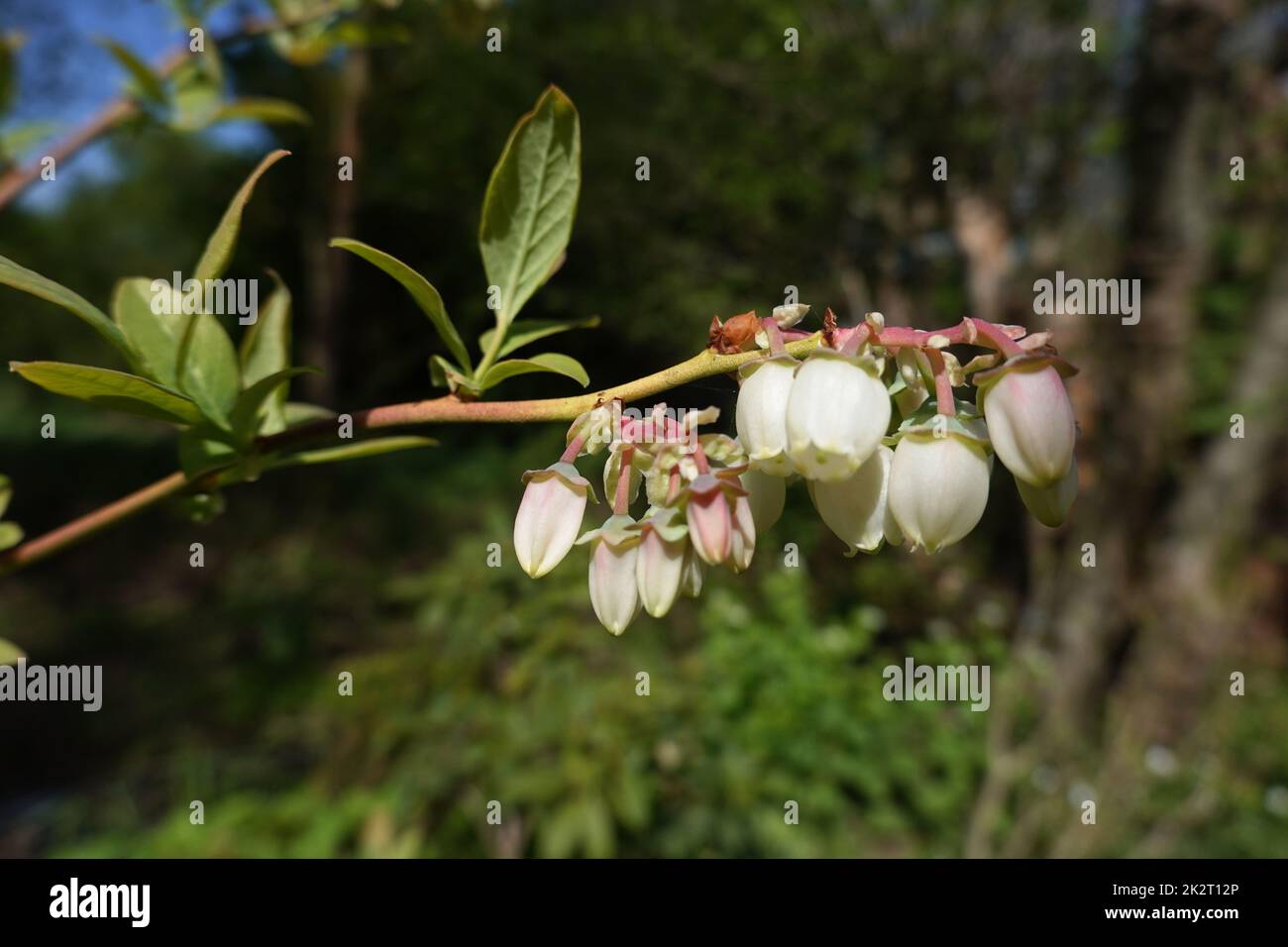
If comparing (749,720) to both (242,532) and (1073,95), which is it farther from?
(242,532)

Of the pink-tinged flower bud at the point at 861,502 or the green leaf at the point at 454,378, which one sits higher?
the green leaf at the point at 454,378

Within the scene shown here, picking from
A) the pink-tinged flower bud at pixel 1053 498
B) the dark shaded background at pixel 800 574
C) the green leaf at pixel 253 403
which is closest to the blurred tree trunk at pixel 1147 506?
the dark shaded background at pixel 800 574

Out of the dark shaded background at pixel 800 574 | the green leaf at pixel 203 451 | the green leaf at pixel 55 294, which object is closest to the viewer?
the green leaf at pixel 55 294

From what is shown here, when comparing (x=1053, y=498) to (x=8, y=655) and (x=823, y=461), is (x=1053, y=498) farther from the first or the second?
(x=8, y=655)

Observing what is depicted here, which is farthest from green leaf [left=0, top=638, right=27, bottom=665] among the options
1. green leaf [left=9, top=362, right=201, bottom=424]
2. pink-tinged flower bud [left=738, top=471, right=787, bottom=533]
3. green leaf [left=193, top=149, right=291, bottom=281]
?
pink-tinged flower bud [left=738, top=471, right=787, bottom=533]

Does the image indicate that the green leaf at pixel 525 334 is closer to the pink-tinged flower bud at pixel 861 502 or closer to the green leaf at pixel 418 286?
the green leaf at pixel 418 286

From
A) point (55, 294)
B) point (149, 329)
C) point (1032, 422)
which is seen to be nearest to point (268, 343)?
point (149, 329)
